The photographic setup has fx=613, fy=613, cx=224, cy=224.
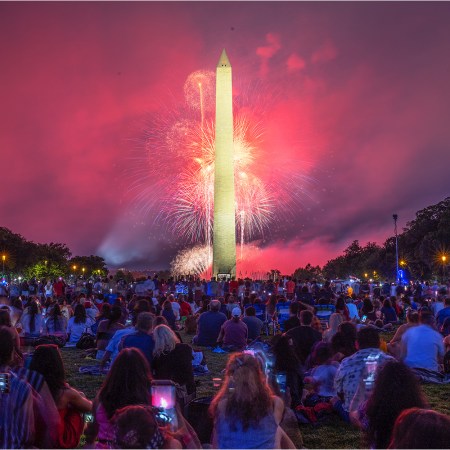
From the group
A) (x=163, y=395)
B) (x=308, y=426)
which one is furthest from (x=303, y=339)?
(x=163, y=395)

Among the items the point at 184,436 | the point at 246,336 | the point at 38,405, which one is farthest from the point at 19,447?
the point at 246,336

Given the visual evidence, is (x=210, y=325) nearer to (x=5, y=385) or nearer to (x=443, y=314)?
(x=443, y=314)

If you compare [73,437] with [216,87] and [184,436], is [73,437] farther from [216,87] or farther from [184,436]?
[216,87]

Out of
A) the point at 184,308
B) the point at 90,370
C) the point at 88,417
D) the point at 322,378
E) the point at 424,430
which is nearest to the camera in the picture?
the point at 424,430

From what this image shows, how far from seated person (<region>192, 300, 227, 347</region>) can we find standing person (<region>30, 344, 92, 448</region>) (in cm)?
978

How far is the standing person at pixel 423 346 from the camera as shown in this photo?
1015cm

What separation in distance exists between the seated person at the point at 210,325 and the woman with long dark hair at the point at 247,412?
34.1 feet

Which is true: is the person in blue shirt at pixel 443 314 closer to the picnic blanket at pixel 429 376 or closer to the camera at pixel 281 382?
the picnic blanket at pixel 429 376

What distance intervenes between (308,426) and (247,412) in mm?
3765

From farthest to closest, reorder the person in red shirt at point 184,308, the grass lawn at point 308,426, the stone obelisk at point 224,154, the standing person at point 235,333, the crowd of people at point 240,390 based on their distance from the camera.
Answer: the stone obelisk at point 224,154, the person in red shirt at point 184,308, the standing person at point 235,333, the grass lawn at point 308,426, the crowd of people at point 240,390

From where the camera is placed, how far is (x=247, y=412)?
4496 millimetres

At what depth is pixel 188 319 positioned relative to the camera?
20.2 metres

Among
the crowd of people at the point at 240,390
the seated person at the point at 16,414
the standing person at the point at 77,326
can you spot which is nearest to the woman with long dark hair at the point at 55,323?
the standing person at the point at 77,326

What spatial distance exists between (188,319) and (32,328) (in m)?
6.69
